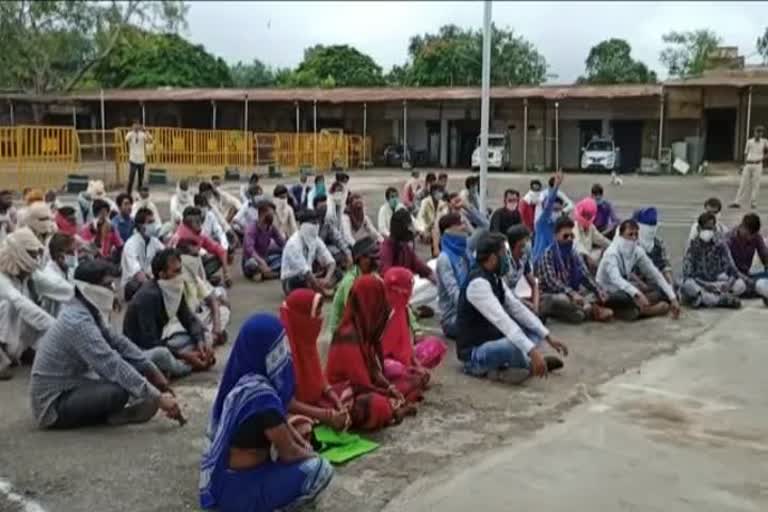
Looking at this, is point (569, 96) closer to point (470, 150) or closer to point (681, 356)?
point (470, 150)

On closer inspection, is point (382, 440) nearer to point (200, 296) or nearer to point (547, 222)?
point (200, 296)

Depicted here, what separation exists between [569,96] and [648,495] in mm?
33351

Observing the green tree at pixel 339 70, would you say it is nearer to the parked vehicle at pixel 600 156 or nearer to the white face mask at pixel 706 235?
the parked vehicle at pixel 600 156

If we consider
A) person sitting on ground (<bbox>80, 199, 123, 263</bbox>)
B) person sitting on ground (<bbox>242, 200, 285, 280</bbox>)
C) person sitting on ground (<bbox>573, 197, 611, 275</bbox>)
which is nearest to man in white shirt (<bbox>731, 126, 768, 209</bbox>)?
person sitting on ground (<bbox>573, 197, 611, 275</bbox>)

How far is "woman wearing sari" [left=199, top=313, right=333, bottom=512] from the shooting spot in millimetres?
3900

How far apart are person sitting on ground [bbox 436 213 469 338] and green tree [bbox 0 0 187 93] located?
3615 centimetres

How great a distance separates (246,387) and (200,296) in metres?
3.71

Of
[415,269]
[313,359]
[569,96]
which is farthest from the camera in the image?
[569,96]

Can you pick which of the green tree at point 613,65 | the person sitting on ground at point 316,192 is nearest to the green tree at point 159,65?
the green tree at point 613,65

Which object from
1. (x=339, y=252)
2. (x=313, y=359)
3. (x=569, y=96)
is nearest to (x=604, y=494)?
(x=313, y=359)

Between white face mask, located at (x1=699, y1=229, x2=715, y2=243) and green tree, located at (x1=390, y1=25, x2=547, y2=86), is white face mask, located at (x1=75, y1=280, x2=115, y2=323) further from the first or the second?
green tree, located at (x1=390, y1=25, x2=547, y2=86)

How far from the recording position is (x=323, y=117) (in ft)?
143

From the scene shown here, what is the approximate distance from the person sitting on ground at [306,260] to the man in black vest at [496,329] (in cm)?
277

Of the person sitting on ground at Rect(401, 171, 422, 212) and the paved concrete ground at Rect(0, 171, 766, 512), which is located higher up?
the person sitting on ground at Rect(401, 171, 422, 212)
